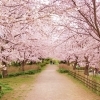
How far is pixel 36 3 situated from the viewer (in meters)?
8.37

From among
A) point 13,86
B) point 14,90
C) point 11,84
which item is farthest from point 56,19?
point 11,84

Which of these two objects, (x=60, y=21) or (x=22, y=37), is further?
(x=22, y=37)

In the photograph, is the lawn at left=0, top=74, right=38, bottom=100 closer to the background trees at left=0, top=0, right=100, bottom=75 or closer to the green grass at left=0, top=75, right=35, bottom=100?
the green grass at left=0, top=75, right=35, bottom=100

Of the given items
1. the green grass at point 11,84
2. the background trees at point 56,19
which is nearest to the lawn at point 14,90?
the green grass at point 11,84

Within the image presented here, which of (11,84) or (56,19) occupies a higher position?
(56,19)

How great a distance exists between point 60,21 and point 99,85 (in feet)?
22.1

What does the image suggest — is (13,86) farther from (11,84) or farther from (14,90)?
(14,90)

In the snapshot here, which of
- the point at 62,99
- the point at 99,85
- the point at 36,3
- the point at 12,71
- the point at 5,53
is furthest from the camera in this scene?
the point at 12,71

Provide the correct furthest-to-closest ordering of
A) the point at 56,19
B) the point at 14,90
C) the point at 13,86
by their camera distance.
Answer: the point at 13,86 < the point at 14,90 < the point at 56,19

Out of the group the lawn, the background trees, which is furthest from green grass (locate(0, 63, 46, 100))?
the background trees

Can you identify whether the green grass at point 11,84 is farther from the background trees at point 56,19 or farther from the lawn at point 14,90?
the background trees at point 56,19

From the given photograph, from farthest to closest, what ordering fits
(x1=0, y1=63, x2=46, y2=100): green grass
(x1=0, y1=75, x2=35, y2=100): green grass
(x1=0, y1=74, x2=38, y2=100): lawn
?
→ (x1=0, y1=75, x2=35, y2=100): green grass < (x1=0, y1=63, x2=46, y2=100): green grass < (x1=0, y1=74, x2=38, y2=100): lawn

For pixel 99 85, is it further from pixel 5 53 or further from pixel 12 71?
pixel 12 71

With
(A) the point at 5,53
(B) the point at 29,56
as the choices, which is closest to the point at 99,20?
(A) the point at 5,53
